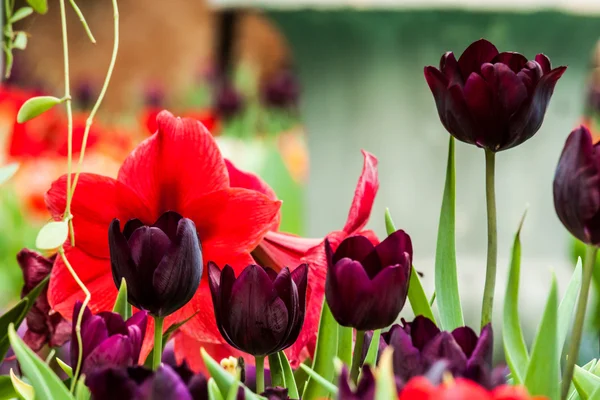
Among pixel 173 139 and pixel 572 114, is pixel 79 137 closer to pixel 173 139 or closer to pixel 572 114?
pixel 572 114

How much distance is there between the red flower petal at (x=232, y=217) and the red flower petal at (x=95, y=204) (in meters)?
0.03

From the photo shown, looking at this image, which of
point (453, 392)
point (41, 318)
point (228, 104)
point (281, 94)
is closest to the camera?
point (453, 392)

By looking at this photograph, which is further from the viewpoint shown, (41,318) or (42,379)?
(41,318)

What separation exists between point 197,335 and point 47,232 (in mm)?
84

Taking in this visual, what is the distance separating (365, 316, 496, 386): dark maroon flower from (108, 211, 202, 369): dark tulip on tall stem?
0.25 feet

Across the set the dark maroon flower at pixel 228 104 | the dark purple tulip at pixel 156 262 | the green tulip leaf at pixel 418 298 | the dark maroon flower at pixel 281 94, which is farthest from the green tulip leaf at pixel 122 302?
the dark maroon flower at pixel 281 94

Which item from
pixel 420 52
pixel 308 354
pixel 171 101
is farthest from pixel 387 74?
pixel 171 101

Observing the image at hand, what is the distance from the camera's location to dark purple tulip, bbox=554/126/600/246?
290mm

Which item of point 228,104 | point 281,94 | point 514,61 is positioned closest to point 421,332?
point 514,61

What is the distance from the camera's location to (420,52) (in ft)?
5.91

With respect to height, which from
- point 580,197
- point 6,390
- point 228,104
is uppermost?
point 580,197

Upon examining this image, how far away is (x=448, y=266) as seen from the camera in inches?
14.9

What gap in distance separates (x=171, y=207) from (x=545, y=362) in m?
0.18

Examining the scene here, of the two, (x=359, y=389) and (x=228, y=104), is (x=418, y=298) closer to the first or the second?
(x=359, y=389)
